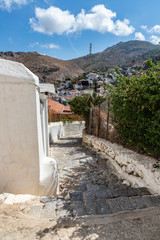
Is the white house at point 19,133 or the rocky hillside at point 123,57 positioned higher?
the rocky hillside at point 123,57

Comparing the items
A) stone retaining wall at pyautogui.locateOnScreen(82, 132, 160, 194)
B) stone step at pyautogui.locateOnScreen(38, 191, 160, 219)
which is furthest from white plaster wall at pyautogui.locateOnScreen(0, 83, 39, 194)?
stone retaining wall at pyautogui.locateOnScreen(82, 132, 160, 194)

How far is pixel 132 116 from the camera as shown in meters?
4.38

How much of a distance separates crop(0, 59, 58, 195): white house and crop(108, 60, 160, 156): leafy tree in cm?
254

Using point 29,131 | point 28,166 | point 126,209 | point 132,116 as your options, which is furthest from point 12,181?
point 132,116

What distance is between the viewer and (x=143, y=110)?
13.3ft

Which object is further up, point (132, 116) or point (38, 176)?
point (132, 116)

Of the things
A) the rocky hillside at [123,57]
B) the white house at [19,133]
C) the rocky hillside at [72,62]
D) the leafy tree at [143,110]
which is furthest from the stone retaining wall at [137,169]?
the rocky hillside at [123,57]

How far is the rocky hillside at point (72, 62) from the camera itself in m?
82.9

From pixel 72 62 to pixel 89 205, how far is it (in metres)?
121

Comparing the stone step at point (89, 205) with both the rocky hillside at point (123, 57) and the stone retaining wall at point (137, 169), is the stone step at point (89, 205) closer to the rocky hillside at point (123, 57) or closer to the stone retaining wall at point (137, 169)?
the stone retaining wall at point (137, 169)

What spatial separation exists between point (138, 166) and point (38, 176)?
250cm

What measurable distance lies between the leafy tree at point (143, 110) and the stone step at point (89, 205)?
1.31m

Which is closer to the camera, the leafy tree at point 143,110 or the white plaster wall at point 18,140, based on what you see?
the white plaster wall at point 18,140

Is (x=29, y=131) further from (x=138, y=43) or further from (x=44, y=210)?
(x=138, y=43)
